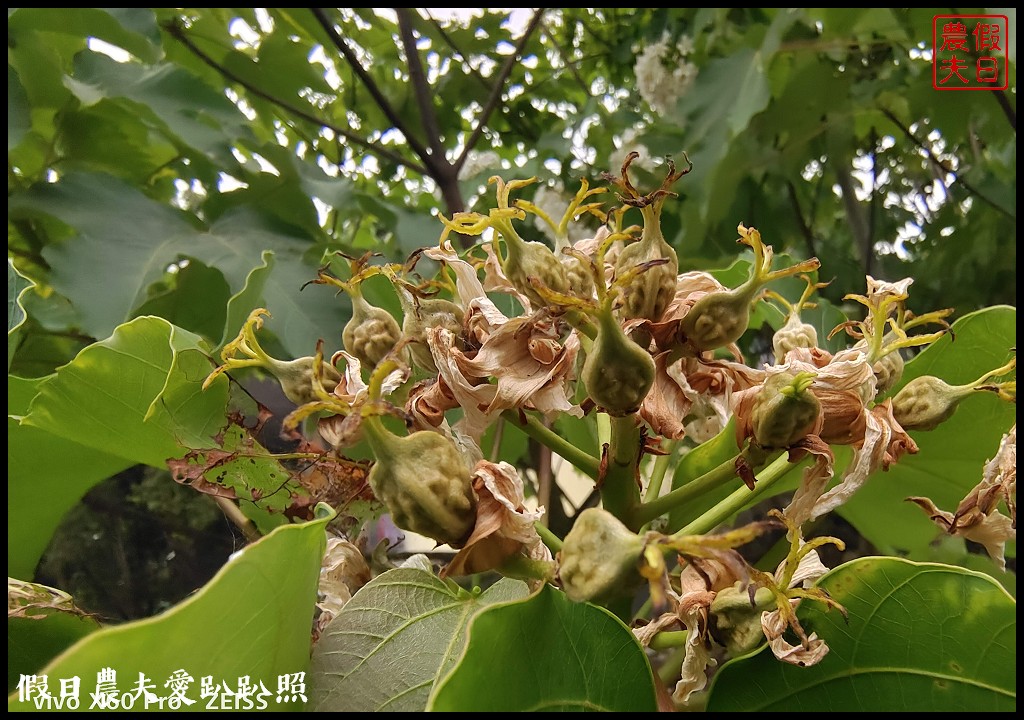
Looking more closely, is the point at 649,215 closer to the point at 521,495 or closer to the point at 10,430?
the point at 521,495

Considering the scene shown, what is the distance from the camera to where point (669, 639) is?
13.7 inches

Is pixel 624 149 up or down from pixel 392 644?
up

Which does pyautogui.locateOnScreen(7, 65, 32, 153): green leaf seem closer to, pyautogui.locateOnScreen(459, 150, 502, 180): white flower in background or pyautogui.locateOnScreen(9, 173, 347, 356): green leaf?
pyautogui.locateOnScreen(9, 173, 347, 356): green leaf

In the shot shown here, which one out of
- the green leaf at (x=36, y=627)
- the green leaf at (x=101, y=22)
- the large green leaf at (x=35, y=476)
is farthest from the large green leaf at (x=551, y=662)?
the green leaf at (x=101, y=22)

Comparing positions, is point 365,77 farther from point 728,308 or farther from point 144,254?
point 728,308

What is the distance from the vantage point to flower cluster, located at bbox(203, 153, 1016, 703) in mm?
282

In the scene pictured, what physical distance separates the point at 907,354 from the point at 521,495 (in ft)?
2.23

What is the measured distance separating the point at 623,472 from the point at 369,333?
6.2 inches

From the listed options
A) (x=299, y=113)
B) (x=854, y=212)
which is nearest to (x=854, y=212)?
(x=854, y=212)

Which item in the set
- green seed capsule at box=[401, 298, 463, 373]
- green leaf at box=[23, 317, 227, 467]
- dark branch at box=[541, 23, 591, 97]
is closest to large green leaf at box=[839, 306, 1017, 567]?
green seed capsule at box=[401, 298, 463, 373]

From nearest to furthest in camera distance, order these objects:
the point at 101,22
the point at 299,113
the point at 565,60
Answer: the point at 101,22 → the point at 299,113 → the point at 565,60

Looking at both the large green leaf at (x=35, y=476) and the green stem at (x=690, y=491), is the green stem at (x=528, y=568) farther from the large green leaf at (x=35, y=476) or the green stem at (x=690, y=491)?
the large green leaf at (x=35, y=476)

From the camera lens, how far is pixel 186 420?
1.43ft

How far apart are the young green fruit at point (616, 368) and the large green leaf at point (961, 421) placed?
0.26 meters
